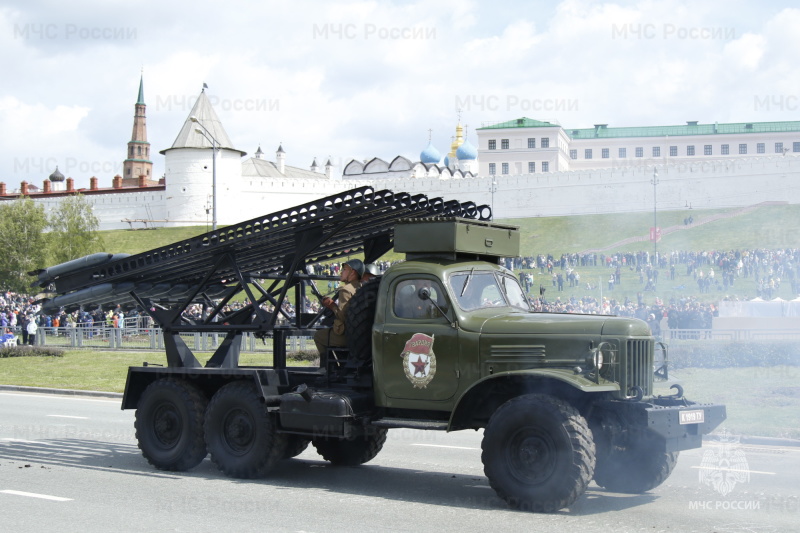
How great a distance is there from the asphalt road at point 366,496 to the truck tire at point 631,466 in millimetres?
136

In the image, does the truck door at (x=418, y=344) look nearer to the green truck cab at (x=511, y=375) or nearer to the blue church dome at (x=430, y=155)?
the green truck cab at (x=511, y=375)

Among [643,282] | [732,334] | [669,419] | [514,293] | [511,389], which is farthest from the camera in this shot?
[643,282]

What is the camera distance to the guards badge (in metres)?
9.31

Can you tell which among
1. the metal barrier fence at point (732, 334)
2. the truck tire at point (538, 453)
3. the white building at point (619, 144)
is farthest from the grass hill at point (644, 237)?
the white building at point (619, 144)

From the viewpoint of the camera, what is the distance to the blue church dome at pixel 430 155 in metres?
127

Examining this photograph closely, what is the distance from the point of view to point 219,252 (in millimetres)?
11523

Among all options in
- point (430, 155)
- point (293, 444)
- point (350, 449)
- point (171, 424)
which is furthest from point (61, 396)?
point (430, 155)

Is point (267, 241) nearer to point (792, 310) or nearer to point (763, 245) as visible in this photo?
point (792, 310)

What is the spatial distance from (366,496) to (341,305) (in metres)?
2.07

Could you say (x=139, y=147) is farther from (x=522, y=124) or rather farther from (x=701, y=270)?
(x=701, y=270)

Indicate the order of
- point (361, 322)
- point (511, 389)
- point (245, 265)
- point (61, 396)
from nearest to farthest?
point (511, 389) → point (361, 322) → point (245, 265) → point (61, 396)

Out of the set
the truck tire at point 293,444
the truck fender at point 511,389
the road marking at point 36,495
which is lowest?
the road marking at point 36,495

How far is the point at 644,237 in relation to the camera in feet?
236

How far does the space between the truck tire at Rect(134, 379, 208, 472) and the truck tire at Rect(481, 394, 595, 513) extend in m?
3.82
